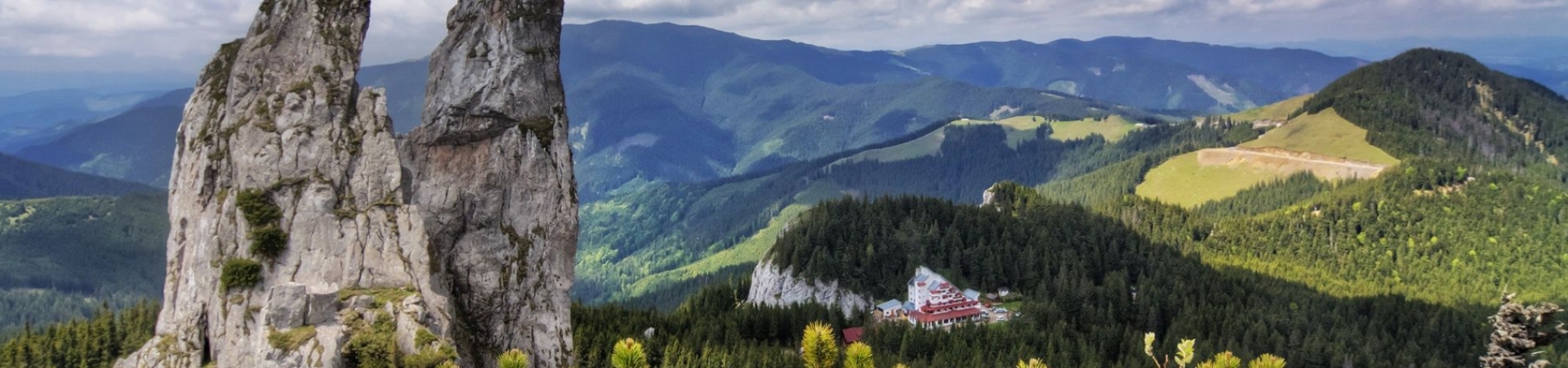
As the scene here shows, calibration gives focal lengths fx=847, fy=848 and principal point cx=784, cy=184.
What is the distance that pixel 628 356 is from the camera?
1623cm

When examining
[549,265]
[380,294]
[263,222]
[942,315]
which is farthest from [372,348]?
[942,315]

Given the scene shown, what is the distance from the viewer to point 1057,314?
10644 centimetres

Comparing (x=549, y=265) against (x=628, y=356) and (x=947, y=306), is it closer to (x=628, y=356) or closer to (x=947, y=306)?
(x=628, y=356)

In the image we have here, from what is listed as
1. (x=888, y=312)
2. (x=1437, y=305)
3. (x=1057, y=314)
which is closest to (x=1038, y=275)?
(x=1057, y=314)

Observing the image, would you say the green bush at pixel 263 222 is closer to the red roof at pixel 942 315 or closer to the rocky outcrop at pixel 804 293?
the red roof at pixel 942 315

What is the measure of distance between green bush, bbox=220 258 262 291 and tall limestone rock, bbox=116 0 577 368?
0.06 meters

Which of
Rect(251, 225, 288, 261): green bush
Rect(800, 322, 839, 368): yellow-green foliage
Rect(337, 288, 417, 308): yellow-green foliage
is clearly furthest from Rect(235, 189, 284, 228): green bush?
Rect(800, 322, 839, 368): yellow-green foliage

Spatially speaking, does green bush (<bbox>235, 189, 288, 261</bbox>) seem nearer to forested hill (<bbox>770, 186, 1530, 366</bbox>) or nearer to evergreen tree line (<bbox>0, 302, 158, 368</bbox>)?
evergreen tree line (<bbox>0, 302, 158, 368</bbox>)

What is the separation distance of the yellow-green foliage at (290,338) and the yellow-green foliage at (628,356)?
659 inches

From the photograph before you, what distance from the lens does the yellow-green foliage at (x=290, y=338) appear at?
89.8 ft

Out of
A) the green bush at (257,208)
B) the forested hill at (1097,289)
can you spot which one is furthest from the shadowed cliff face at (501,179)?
the forested hill at (1097,289)

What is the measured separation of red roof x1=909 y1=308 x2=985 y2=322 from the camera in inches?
4131

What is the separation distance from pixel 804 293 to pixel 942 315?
21.8 m

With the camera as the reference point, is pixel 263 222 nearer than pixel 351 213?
Yes
